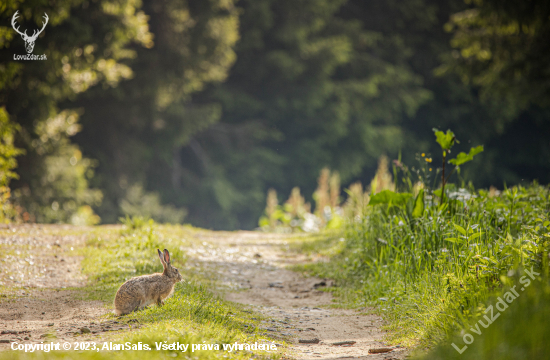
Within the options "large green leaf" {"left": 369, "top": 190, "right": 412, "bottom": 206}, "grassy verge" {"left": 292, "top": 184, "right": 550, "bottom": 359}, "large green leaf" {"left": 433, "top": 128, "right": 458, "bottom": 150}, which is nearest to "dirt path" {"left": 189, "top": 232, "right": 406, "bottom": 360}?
"grassy verge" {"left": 292, "top": 184, "right": 550, "bottom": 359}

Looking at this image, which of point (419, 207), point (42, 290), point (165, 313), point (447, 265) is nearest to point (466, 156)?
point (419, 207)

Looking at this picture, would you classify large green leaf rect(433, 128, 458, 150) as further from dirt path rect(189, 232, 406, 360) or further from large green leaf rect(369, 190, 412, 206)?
dirt path rect(189, 232, 406, 360)

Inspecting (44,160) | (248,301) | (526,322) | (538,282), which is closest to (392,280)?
(248,301)

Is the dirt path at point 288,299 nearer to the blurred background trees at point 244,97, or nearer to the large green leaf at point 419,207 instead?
the large green leaf at point 419,207

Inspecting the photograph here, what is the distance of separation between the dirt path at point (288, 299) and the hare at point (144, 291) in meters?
1.11

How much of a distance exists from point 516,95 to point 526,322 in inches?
537

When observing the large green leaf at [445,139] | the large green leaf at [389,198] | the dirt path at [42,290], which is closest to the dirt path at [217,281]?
the dirt path at [42,290]

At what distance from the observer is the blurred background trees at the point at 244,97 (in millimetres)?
13445

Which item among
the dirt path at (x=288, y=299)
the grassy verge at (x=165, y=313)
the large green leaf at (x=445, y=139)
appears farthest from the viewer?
the large green leaf at (x=445, y=139)

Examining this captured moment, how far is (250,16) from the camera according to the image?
25203mm

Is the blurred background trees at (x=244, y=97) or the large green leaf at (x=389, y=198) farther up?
the blurred background trees at (x=244, y=97)

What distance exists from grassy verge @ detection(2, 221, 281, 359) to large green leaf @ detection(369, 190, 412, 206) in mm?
2887

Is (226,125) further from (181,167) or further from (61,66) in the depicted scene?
(61,66)

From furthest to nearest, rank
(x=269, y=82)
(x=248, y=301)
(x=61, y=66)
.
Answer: (x=269, y=82) < (x=61, y=66) < (x=248, y=301)
